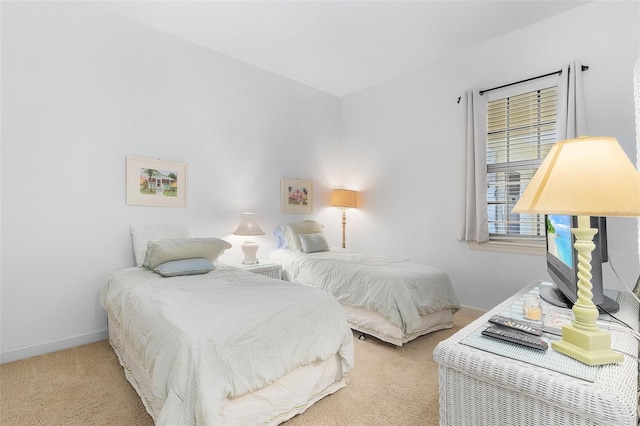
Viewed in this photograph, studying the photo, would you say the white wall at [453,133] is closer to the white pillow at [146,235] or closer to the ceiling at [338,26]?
the ceiling at [338,26]

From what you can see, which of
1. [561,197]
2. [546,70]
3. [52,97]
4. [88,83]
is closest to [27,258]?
[52,97]

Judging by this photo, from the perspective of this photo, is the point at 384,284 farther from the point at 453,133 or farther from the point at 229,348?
the point at 453,133

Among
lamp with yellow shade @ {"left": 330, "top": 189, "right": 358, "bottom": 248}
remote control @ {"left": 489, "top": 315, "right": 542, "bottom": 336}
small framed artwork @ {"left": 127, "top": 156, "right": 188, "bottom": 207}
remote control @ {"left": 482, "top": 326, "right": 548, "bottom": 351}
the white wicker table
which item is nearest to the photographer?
the white wicker table

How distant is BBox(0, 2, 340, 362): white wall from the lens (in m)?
2.44

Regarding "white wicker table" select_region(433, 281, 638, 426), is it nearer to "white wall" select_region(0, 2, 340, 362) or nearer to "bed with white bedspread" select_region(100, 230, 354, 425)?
"bed with white bedspread" select_region(100, 230, 354, 425)

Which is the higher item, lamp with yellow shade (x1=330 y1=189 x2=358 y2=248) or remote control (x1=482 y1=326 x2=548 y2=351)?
lamp with yellow shade (x1=330 y1=189 x2=358 y2=248)

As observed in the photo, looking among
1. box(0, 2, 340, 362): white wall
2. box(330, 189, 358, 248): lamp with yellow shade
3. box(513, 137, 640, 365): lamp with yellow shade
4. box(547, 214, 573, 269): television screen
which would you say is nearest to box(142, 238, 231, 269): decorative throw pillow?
box(0, 2, 340, 362): white wall

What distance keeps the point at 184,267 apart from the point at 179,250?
192 mm

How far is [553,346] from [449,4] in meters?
2.86

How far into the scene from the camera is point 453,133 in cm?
366

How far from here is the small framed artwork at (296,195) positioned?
4195 millimetres

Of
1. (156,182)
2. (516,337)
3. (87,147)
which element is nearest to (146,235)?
(156,182)

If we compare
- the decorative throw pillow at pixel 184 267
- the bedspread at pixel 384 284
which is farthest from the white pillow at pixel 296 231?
the decorative throw pillow at pixel 184 267

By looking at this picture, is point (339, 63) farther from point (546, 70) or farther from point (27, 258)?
point (27, 258)
